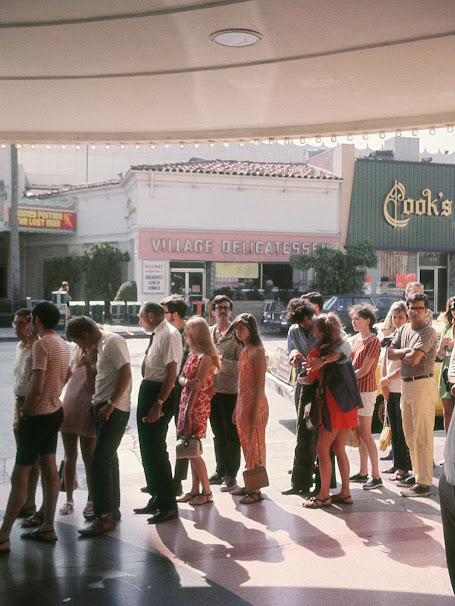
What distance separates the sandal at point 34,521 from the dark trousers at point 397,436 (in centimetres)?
354

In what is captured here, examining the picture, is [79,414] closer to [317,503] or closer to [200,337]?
[200,337]

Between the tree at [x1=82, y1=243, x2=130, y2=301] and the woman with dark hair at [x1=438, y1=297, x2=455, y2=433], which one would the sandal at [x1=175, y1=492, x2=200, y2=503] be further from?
the tree at [x1=82, y1=243, x2=130, y2=301]

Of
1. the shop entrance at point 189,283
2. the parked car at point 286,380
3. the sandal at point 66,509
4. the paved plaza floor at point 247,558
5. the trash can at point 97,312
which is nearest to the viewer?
the paved plaza floor at point 247,558

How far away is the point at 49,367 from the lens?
4.71 m

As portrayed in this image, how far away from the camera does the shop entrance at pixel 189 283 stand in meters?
27.9

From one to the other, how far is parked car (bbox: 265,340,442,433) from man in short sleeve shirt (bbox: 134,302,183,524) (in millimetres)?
3436

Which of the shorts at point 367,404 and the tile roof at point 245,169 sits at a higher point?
the tile roof at point 245,169

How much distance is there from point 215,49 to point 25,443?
3.35 metres

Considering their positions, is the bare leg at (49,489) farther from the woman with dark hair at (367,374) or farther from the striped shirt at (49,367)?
the woman with dark hair at (367,374)

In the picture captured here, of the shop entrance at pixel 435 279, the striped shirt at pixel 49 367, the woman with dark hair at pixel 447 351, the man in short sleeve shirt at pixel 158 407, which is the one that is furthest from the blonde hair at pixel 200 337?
the shop entrance at pixel 435 279

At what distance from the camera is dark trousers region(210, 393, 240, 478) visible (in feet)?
20.1

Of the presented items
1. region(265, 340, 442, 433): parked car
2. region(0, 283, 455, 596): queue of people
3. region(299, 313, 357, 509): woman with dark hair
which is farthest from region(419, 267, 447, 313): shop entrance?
region(299, 313, 357, 509): woman with dark hair

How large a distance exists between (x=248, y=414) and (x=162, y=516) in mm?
1159

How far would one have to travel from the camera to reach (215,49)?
4805 millimetres
